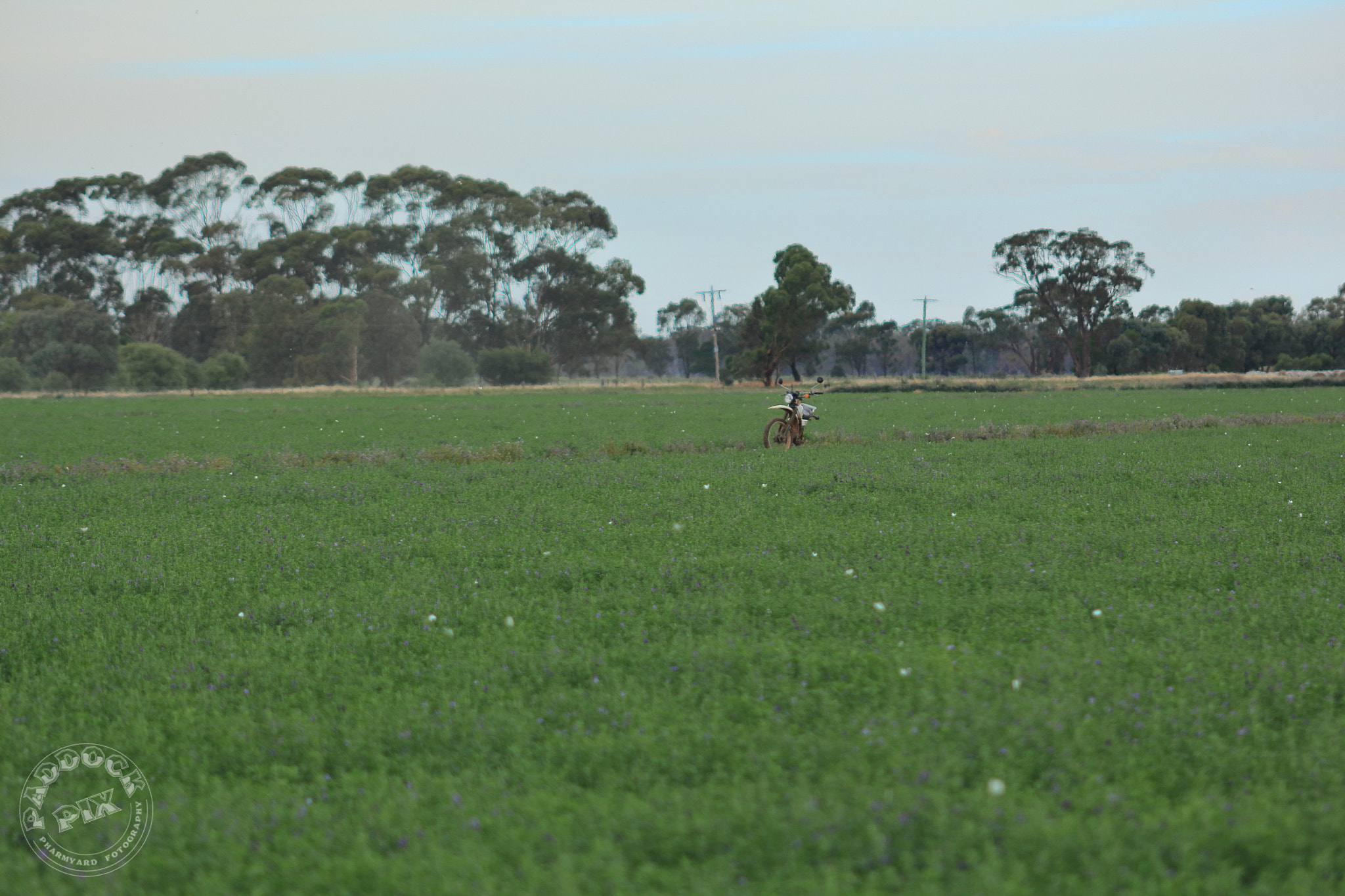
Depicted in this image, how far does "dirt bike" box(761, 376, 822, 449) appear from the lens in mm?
23547

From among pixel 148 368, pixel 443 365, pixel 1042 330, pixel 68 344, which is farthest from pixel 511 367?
pixel 1042 330

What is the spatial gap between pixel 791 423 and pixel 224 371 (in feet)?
244

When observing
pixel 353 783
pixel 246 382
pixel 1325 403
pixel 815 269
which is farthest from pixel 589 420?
pixel 246 382

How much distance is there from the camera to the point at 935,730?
18.1 ft

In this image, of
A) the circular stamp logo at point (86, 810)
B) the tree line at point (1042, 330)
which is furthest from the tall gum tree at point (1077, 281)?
the circular stamp logo at point (86, 810)

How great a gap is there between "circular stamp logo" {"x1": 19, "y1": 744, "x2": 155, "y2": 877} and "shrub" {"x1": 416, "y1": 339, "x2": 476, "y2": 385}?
84948 millimetres

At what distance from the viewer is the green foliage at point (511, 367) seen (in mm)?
89375

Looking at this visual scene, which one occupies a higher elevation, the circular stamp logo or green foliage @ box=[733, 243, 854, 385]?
green foliage @ box=[733, 243, 854, 385]

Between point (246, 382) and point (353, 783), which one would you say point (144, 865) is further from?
point (246, 382)

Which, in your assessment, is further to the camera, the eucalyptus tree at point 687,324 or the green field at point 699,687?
the eucalyptus tree at point 687,324

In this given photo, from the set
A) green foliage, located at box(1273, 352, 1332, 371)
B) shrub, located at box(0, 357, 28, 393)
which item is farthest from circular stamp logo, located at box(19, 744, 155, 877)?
green foliage, located at box(1273, 352, 1332, 371)

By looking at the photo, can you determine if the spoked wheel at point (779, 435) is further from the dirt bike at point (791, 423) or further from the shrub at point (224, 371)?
the shrub at point (224, 371)

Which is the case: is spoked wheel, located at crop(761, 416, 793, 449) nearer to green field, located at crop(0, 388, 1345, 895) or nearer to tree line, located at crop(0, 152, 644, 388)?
green field, located at crop(0, 388, 1345, 895)

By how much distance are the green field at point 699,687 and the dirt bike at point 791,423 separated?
28.3 feet
